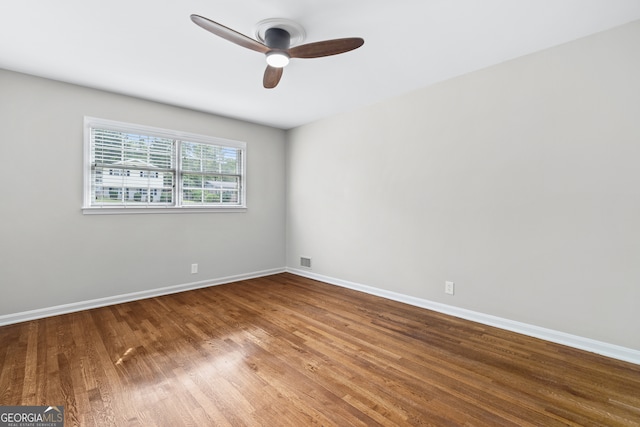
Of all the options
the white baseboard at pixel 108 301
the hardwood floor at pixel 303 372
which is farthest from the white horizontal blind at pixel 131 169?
the hardwood floor at pixel 303 372

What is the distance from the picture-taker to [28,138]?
2.96 metres

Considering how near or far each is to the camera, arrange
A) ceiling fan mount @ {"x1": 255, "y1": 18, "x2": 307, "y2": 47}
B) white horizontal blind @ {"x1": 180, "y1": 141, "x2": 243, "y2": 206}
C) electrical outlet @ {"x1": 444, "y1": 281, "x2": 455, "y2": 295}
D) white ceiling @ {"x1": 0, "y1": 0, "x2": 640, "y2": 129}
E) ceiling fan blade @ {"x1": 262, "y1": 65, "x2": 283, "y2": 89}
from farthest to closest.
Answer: white horizontal blind @ {"x1": 180, "y1": 141, "x2": 243, "y2": 206} → electrical outlet @ {"x1": 444, "y1": 281, "x2": 455, "y2": 295} → ceiling fan blade @ {"x1": 262, "y1": 65, "x2": 283, "y2": 89} → ceiling fan mount @ {"x1": 255, "y1": 18, "x2": 307, "y2": 47} → white ceiling @ {"x1": 0, "y1": 0, "x2": 640, "y2": 129}

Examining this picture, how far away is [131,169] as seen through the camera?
3617 mm

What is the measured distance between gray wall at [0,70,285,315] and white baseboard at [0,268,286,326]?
0.05 metres

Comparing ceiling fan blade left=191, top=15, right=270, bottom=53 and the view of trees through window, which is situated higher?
ceiling fan blade left=191, top=15, right=270, bottom=53

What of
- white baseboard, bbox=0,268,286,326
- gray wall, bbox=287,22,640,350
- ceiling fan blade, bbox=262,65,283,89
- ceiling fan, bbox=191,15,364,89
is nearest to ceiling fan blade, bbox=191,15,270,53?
ceiling fan, bbox=191,15,364,89

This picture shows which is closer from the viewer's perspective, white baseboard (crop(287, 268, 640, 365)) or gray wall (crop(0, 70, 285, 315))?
white baseboard (crop(287, 268, 640, 365))

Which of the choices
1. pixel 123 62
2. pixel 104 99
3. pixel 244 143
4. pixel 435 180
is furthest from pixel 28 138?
pixel 435 180

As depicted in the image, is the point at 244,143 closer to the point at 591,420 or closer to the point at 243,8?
the point at 243,8

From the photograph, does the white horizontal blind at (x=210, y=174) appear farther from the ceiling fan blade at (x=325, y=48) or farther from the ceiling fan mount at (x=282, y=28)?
the ceiling fan blade at (x=325, y=48)

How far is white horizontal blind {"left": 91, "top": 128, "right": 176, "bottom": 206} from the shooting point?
3400 mm

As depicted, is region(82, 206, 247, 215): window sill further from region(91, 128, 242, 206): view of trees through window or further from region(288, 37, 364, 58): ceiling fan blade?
region(288, 37, 364, 58): ceiling fan blade

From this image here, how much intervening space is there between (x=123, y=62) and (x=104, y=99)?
3.12 ft

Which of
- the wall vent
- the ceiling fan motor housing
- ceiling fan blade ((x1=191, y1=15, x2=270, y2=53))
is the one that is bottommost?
the wall vent
